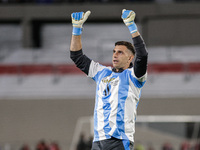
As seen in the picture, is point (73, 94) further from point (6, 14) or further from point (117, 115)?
point (117, 115)

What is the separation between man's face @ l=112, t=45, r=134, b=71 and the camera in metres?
4.91

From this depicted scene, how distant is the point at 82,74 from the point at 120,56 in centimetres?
1947

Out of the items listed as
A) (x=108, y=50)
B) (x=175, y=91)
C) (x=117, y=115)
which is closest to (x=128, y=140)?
(x=117, y=115)

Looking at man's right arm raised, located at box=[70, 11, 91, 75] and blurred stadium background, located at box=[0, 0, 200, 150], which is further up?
man's right arm raised, located at box=[70, 11, 91, 75]

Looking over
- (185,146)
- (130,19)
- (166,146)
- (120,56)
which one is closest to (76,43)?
(120,56)

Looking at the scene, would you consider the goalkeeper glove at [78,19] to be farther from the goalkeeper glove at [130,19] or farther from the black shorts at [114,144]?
the black shorts at [114,144]

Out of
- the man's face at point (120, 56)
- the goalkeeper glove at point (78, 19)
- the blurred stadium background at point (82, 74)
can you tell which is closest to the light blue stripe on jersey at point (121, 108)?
the man's face at point (120, 56)

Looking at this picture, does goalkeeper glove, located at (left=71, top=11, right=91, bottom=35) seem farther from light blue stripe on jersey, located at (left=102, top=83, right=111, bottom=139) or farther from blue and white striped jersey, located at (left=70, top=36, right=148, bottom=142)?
light blue stripe on jersey, located at (left=102, top=83, right=111, bottom=139)

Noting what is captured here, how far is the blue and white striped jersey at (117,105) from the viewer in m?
4.77

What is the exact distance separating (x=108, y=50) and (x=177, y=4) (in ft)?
18.3

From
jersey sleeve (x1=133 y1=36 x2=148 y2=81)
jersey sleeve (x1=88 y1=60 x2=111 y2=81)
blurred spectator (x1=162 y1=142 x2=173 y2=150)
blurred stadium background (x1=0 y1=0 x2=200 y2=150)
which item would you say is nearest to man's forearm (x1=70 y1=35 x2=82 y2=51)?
jersey sleeve (x1=88 y1=60 x2=111 y2=81)

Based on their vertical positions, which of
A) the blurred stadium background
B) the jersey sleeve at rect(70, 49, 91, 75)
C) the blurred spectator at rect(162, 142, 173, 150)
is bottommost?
the blurred spectator at rect(162, 142, 173, 150)

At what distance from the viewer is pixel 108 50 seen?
28.6m

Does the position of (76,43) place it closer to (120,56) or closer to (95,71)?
(95,71)
